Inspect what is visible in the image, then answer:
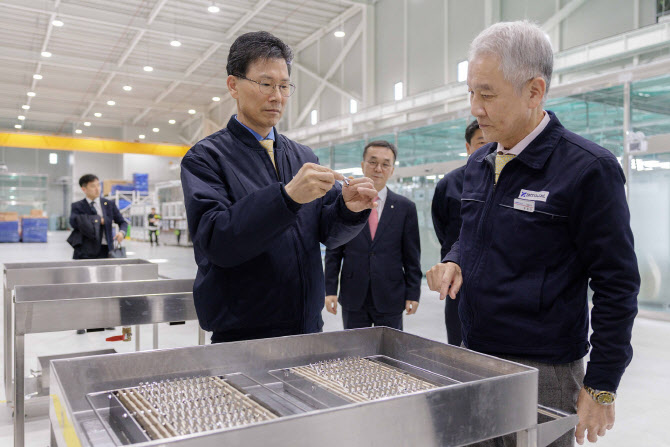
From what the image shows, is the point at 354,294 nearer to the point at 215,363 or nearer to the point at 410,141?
the point at 215,363

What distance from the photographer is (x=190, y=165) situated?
4.52 ft

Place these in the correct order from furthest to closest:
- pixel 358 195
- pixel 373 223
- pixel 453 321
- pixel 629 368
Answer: pixel 629 368
pixel 373 223
pixel 453 321
pixel 358 195

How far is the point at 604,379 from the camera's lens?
1.13 metres

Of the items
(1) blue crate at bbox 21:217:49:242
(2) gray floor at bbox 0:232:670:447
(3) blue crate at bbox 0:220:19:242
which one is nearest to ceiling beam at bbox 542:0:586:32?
(2) gray floor at bbox 0:232:670:447

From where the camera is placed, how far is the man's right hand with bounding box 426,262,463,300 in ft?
4.31

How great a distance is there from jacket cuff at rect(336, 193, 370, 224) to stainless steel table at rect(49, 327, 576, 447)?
323mm

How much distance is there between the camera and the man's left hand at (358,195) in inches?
52.7

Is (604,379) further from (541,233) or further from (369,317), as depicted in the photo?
(369,317)

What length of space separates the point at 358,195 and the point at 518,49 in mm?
521

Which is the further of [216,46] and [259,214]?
[216,46]

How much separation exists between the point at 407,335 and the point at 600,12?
Answer: 8831 mm

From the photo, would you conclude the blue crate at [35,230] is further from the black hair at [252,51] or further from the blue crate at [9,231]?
the black hair at [252,51]

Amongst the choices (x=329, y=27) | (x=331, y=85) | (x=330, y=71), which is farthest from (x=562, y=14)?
(x=329, y=27)

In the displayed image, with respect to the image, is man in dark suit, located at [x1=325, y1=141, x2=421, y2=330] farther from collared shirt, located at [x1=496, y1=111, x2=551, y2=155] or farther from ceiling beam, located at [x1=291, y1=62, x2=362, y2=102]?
ceiling beam, located at [x1=291, y1=62, x2=362, y2=102]
